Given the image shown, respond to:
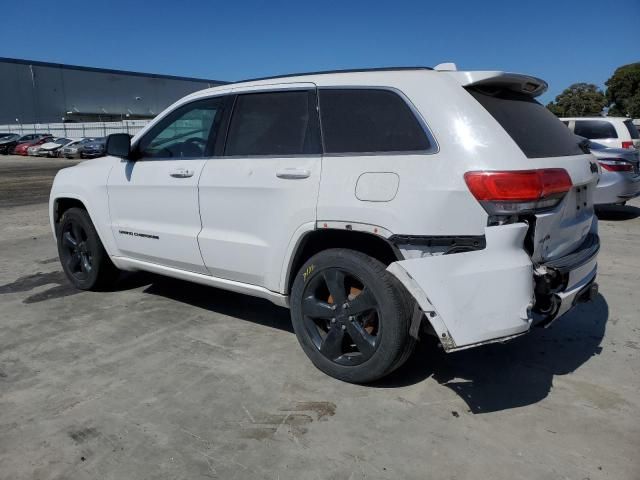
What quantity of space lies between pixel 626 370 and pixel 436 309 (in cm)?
170

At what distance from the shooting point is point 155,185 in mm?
4262

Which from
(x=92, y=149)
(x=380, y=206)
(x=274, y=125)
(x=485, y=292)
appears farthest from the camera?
(x=92, y=149)

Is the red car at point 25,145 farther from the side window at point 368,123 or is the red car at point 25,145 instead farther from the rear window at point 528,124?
the rear window at point 528,124

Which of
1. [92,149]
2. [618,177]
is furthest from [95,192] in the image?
[92,149]

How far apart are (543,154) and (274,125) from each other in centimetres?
173

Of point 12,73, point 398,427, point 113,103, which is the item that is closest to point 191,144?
point 398,427

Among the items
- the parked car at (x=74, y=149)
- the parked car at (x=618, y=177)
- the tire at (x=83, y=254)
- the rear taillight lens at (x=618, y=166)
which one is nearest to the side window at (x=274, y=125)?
the tire at (x=83, y=254)

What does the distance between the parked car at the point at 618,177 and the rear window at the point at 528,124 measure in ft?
21.0

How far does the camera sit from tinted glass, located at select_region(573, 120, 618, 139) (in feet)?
36.4

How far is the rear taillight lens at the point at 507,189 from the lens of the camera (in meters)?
2.72

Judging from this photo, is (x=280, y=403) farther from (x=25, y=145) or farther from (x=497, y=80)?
(x=25, y=145)

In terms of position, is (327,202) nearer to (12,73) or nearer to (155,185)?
(155,185)

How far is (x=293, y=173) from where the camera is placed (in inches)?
133

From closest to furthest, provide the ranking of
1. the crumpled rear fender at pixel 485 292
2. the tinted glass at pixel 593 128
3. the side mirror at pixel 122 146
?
the crumpled rear fender at pixel 485 292
the side mirror at pixel 122 146
the tinted glass at pixel 593 128
